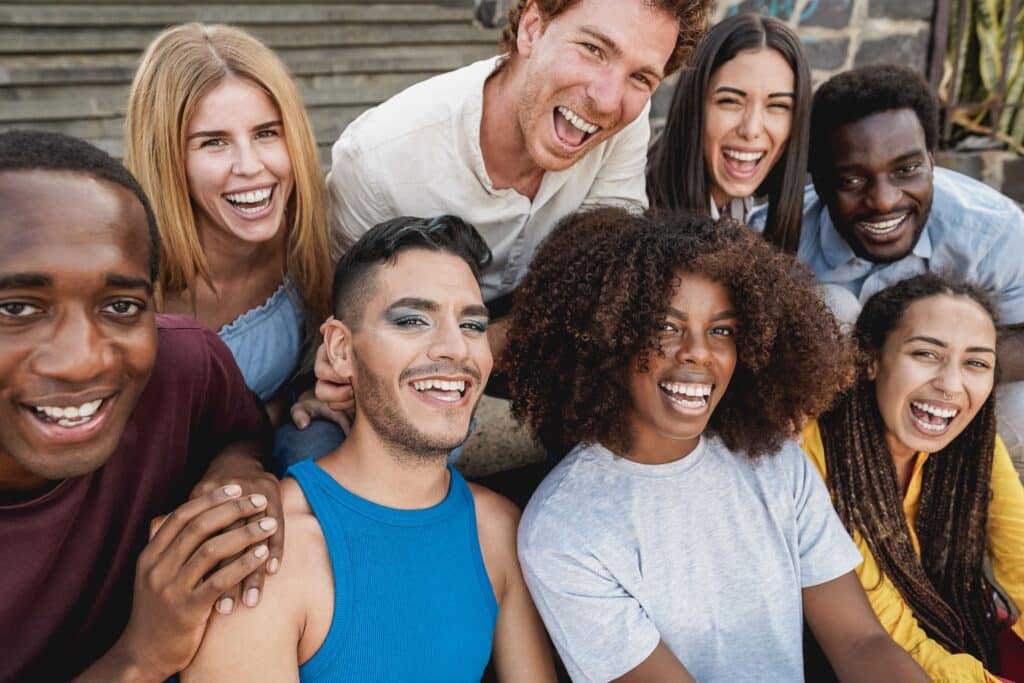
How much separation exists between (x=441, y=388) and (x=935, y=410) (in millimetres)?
1535

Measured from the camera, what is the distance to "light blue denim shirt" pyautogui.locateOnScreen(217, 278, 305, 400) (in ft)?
8.95

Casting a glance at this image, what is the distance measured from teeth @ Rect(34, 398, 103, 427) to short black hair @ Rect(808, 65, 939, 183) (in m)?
2.64

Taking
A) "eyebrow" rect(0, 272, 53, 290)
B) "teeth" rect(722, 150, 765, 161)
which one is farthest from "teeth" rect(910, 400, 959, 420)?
"eyebrow" rect(0, 272, 53, 290)

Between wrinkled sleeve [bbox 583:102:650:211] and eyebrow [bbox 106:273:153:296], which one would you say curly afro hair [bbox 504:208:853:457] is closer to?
wrinkled sleeve [bbox 583:102:650:211]

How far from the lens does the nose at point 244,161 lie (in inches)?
102

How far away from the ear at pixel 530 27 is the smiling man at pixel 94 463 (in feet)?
4.58

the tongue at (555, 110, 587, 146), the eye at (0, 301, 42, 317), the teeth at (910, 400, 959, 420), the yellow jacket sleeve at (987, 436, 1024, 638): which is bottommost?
the yellow jacket sleeve at (987, 436, 1024, 638)

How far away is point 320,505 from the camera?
1.98 m

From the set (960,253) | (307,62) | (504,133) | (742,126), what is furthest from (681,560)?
(307,62)

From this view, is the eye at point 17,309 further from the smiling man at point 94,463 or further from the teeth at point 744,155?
the teeth at point 744,155

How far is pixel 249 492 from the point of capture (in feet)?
6.09

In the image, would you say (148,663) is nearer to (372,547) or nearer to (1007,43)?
(372,547)

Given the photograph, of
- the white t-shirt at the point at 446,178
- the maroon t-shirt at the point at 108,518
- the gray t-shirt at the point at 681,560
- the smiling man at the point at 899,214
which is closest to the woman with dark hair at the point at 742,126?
the smiling man at the point at 899,214

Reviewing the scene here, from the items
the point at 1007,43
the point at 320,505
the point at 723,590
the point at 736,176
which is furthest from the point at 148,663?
the point at 1007,43
